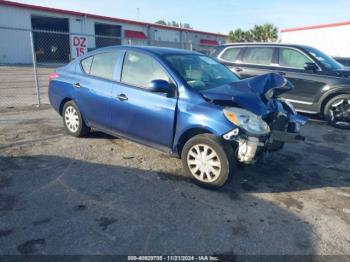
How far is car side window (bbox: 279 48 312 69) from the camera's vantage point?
7891 mm

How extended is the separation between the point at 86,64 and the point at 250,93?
298cm

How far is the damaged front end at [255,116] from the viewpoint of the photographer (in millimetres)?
3746

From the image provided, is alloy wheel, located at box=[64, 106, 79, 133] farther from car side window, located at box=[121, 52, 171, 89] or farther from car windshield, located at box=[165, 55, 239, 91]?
car windshield, located at box=[165, 55, 239, 91]

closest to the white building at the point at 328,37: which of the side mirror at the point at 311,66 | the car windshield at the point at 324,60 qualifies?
the car windshield at the point at 324,60

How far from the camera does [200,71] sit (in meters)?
4.70

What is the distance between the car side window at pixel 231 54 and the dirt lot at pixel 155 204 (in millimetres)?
4061

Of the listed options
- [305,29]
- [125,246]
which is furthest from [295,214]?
[305,29]

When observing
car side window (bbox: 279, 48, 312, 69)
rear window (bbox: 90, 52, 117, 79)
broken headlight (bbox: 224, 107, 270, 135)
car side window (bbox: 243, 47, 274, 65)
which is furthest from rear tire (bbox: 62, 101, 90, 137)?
car side window (bbox: 279, 48, 312, 69)

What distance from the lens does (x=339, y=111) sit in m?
7.55

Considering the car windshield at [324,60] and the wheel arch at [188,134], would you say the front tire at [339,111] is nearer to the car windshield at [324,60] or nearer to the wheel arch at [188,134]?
the car windshield at [324,60]

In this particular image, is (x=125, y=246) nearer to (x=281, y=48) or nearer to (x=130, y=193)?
(x=130, y=193)

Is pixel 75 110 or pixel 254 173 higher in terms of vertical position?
pixel 75 110

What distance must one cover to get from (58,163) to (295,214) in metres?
3.30

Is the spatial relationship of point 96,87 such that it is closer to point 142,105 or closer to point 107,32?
point 142,105
